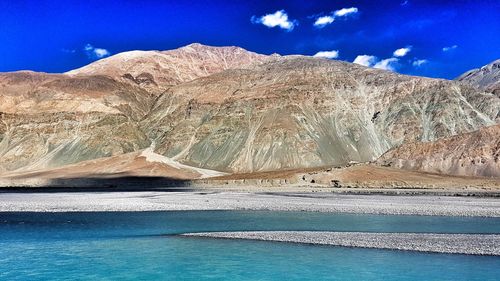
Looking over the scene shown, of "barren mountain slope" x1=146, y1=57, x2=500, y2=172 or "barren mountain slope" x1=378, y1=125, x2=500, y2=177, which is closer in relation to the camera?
"barren mountain slope" x1=378, y1=125, x2=500, y2=177

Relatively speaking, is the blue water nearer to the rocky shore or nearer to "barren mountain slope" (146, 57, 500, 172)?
the rocky shore

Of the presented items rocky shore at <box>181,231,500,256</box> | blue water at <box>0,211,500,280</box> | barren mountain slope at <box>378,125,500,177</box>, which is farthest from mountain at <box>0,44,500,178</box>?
rocky shore at <box>181,231,500,256</box>

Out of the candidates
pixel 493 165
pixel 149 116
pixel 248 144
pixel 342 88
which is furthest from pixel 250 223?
pixel 149 116

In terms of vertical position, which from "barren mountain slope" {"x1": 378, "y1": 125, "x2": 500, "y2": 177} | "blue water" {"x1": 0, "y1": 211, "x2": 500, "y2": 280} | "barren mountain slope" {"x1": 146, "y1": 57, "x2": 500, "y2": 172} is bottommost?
"blue water" {"x1": 0, "y1": 211, "x2": 500, "y2": 280}

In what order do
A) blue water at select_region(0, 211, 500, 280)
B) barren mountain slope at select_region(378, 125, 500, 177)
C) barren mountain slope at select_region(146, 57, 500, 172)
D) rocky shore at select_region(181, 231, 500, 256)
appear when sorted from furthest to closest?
barren mountain slope at select_region(146, 57, 500, 172) → barren mountain slope at select_region(378, 125, 500, 177) → rocky shore at select_region(181, 231, 500, 256) → blue water at select_region(0, 211, 500, 280)

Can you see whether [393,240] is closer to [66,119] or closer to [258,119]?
[258,119]

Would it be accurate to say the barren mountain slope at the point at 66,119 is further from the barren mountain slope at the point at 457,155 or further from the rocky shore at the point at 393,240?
the rocky shore at the point at 393,240

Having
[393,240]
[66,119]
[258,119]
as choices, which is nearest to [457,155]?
[258,119]
